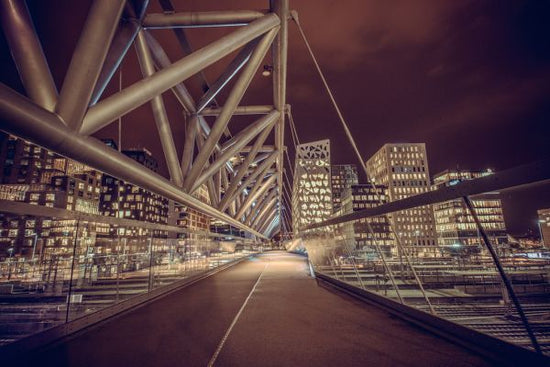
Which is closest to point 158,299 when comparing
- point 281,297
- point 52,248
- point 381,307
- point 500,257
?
point 52,248

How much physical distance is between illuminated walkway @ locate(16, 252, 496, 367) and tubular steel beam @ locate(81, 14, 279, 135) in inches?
135

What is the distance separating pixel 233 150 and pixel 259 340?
7088 millimetres

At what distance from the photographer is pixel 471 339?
413 cm

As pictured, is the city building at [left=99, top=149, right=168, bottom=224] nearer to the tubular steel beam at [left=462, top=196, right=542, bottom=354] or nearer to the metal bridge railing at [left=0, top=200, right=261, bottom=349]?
the metal bridge railing at [left=0, top=200, right=261, bottom=349]

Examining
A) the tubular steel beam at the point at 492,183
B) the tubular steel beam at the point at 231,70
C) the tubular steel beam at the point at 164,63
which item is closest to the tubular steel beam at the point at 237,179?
the tubular steel beam at the point at 164,63

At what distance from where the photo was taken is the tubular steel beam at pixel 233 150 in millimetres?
8703

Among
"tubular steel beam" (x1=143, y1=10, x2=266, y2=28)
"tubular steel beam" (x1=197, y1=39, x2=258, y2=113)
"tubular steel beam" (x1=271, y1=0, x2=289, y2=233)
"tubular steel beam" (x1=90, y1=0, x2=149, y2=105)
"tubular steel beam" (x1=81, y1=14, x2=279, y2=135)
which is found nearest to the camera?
"tubular steel beam" (x1=81, y1=14, x2=279, y2=135)

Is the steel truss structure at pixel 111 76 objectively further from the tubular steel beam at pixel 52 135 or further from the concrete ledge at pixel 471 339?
the concrete ledge at pixel 471 339

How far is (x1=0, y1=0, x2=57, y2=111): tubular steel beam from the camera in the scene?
301 cm

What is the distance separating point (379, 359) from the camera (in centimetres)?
383

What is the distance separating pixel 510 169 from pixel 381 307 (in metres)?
4.73

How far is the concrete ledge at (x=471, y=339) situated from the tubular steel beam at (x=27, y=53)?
6.31 m

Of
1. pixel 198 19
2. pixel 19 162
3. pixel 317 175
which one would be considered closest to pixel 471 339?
pixel 198 19

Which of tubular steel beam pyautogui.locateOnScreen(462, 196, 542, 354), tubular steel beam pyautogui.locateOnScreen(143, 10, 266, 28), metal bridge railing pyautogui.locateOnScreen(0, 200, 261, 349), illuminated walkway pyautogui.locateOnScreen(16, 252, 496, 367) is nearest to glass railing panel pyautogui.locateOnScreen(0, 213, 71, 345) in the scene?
metal bridge railing pyautogui.locateOnScreen(0, 200, 261, 349)
